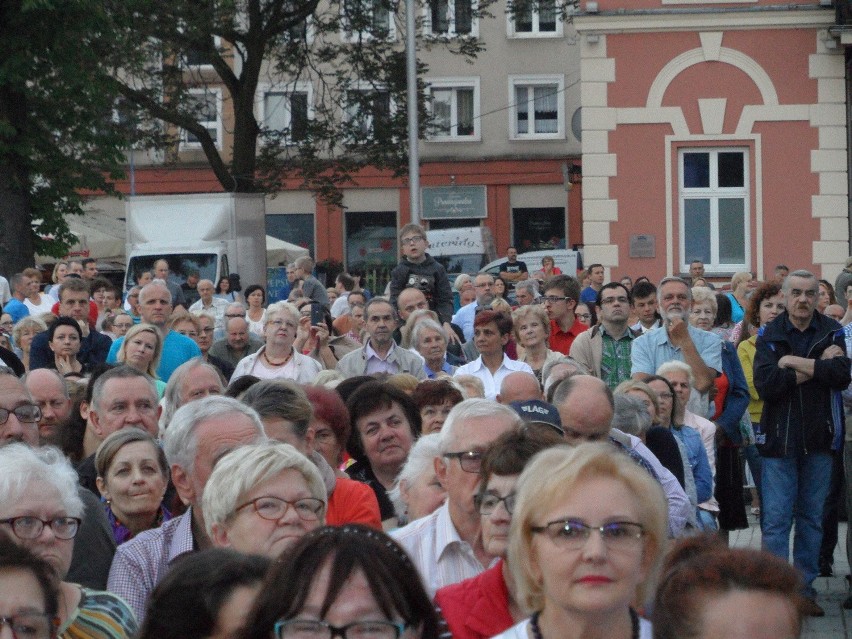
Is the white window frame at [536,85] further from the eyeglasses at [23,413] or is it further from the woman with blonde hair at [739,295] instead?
the eyeglasses at [23,413]

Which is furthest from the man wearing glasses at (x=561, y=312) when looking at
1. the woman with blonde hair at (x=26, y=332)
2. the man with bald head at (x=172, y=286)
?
the man with bald head at (x=172, y=286)

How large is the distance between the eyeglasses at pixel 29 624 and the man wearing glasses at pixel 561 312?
10624mm

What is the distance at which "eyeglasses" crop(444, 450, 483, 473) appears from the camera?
16.8 ft

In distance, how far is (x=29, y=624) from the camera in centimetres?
323

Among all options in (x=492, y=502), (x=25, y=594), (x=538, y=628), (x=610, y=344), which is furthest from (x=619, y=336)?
(x=25, y=594)

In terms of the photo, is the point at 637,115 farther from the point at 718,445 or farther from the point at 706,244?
the point at 718,445

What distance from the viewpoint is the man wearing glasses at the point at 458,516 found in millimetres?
4977

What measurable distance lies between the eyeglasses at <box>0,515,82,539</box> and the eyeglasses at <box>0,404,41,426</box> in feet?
7.66

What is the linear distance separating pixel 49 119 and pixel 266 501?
21.8 meters

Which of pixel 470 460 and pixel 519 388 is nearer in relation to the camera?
pixel 470 460

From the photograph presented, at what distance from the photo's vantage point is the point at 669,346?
35.5 ft

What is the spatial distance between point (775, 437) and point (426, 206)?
38156 mm

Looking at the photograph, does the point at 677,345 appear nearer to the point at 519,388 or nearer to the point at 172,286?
the point at 519,388

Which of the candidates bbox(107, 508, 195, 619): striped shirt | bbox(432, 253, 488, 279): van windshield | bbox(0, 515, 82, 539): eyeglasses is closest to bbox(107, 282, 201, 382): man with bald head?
bbox(107, 508, 195, 619): striped shirt
